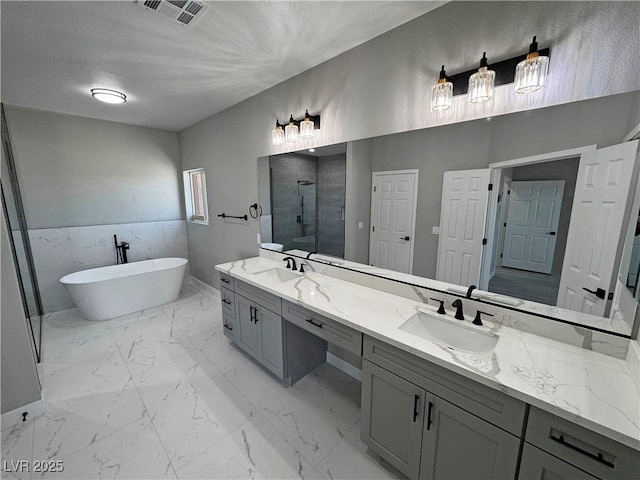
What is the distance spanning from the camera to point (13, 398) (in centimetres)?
177

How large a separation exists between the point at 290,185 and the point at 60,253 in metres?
3.36

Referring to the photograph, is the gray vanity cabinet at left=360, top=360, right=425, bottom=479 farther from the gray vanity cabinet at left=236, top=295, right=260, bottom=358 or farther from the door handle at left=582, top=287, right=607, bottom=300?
the gray vanity cabinet at left=236, top=295, right=260, bottom=358

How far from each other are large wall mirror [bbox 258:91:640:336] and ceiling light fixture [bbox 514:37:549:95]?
13 cm

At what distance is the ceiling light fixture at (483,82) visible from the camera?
51.3 inches

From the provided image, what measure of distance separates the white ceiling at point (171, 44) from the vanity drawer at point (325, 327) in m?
1.86

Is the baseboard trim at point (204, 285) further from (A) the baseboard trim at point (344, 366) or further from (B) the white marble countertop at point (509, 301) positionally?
(B) the white marble countertop at point (509, 301)

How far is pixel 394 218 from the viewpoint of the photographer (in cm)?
184

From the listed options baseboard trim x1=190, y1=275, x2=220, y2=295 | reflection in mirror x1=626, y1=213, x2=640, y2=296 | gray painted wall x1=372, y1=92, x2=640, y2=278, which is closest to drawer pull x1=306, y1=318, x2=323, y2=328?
gray painted wall x1=372, y1=92, x2=640, y2=278

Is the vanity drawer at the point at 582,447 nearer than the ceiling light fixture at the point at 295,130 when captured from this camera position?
Yes

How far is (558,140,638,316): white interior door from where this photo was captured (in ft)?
→ 3.53

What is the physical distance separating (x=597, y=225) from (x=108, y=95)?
13.1ft

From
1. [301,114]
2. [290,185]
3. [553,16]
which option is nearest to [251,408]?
[290,185]

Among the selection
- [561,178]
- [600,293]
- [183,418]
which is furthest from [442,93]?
[183,418]

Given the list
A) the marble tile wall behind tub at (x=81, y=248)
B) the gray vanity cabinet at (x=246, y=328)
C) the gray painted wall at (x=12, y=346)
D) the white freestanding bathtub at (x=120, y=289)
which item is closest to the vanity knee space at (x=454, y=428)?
the gray vanity cabinet at (x=246, y=328)
